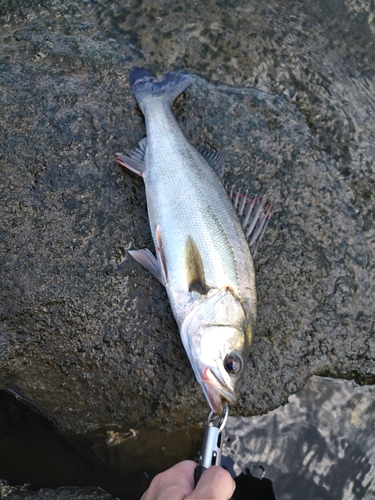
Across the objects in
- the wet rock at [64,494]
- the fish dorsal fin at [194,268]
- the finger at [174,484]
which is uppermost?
the fish dorsal fin at [194,268]

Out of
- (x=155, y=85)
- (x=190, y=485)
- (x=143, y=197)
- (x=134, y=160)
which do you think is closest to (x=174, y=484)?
(x=190, y=485)

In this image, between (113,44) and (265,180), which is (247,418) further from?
(113,44)

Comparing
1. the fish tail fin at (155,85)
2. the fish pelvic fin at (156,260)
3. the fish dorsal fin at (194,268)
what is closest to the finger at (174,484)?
the fish dorsal fin at (194,268)

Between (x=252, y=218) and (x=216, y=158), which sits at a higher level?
(x=216, y=158)

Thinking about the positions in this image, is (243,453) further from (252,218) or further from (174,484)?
(252,218)

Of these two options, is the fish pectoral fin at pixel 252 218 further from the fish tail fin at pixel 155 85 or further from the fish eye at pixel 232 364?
the fish tail fin at pixel 155 85

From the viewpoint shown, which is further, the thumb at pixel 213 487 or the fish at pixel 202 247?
the fish at pixel 202 247

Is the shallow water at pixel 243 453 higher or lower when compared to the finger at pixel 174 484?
lower
